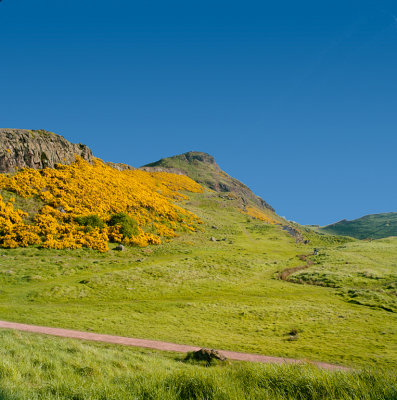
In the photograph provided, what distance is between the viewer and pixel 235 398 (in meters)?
5.00

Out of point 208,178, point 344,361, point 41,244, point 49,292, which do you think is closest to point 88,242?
point 41,244

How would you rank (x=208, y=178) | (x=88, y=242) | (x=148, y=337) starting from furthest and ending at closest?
1. (x=208, y=178)
2. (x=88, y=242)
3. (x=148, y=337)

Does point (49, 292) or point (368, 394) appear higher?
point (368, 394)

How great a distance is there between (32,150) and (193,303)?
4666 cm

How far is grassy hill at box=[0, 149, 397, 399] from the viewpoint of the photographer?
691 centimetres

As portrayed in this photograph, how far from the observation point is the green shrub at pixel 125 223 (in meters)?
53.4

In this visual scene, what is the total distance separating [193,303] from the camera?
103 feet

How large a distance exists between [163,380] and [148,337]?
1694cm

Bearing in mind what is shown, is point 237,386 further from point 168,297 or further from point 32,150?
point 32,150

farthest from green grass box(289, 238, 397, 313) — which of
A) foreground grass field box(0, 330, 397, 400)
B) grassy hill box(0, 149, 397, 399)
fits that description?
foreground grass field box(0, 330, 397, 400)

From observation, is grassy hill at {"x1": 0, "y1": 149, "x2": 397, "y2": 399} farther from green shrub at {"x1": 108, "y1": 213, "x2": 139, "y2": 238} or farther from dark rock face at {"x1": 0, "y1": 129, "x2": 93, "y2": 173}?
dark rock face at {"x1": 0, "y1": 129, "x2": 93, "y2": 173}

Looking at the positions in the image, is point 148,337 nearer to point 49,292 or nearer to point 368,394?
point 49,292

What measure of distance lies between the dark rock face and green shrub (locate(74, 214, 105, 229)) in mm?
16546

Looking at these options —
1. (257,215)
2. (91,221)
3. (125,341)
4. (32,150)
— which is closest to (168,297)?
(125,341)
